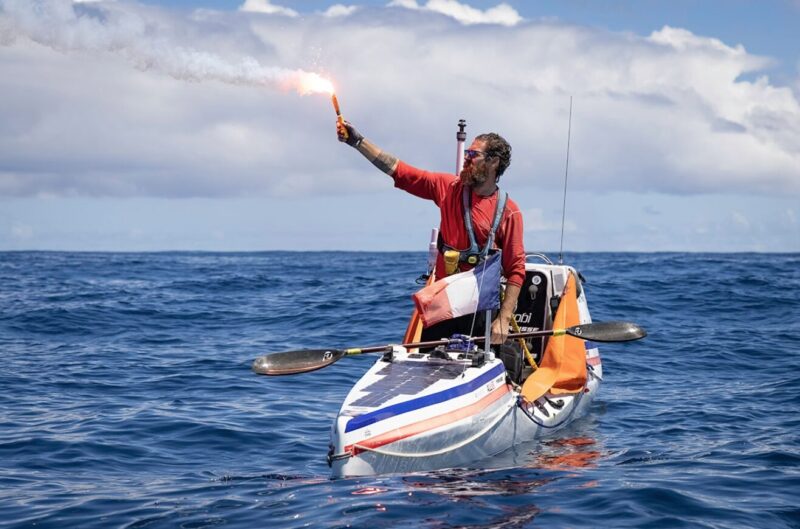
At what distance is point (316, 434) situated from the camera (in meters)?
10.8

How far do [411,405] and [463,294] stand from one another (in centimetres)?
173

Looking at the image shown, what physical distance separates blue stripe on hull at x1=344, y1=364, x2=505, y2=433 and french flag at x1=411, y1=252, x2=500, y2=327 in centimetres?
91

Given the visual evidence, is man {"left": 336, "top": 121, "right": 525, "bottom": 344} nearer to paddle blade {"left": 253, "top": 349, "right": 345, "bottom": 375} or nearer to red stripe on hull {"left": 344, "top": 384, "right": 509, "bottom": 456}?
red stripe on hull {"left": 344, "top": 384, "right": 509, "bottom": 456}

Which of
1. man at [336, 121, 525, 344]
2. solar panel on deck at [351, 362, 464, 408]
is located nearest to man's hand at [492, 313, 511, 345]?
man at [336, 121, 525, 344]

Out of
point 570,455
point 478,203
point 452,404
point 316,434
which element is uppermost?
point 478,203

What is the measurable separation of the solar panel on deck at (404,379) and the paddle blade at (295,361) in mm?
638

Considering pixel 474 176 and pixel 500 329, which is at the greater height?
pixel 474 176

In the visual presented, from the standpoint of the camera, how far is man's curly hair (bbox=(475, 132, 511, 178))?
943 centimetres

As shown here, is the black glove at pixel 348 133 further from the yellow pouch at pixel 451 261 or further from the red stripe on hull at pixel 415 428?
the red stripe on hull at pixel 415 428

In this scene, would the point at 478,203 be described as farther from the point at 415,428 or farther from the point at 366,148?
the point at 415,428

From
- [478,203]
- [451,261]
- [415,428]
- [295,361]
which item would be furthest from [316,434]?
[478,203]

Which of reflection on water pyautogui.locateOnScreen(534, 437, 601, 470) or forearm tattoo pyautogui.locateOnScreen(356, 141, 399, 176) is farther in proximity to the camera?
forearm tattoo pyautogui.locateOnScreen(356, 141, 399, 176)

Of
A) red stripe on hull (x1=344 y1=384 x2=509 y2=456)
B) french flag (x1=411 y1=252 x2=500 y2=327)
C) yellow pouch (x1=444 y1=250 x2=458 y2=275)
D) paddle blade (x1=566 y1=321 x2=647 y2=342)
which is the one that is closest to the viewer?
red stripe on hull (x1=344 y1=384 x2=509 y2=456)

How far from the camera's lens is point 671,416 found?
467 inches
